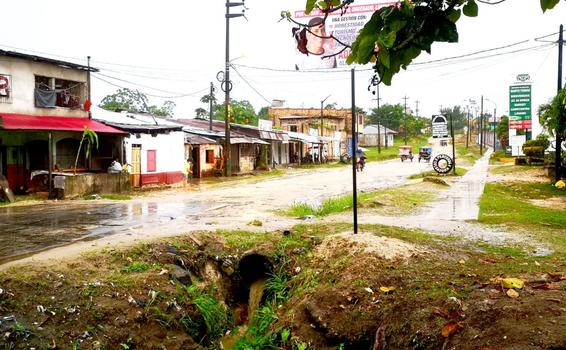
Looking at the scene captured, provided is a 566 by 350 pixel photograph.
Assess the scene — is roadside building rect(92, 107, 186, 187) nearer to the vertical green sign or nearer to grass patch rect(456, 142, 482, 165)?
the vertical green sign

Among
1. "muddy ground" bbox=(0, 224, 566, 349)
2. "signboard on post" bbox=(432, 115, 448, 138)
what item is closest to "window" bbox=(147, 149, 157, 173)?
"signboard on post" bbox=(432, 115, 448, 138)

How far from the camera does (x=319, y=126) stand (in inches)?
2280

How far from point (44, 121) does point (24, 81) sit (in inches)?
69.0

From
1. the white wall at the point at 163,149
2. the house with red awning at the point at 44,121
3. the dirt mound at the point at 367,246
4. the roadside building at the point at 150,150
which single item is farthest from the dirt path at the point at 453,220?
the white wall at the point at 163,149

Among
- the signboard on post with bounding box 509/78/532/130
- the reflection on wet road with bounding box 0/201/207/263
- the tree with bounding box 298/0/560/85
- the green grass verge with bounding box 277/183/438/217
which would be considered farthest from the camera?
the signboard on post with bounding box 509/78/532/130

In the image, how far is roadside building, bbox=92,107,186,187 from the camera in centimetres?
2266

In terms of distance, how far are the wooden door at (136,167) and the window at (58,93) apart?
3.11 m

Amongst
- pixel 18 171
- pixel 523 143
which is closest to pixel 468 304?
pixel 18 171

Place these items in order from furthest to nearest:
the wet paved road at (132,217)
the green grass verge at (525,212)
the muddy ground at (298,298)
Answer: the green grass verge at (525,212) → the wet paved road at (132,217) → the muddy ground at (298,298)

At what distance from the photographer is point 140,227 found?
1120cm

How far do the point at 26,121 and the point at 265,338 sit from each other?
15.7 meters

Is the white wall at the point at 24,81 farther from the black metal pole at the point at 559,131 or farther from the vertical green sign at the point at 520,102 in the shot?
the vertical green sign at the point at 520,102

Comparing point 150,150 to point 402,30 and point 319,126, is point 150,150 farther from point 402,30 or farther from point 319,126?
point 319,126

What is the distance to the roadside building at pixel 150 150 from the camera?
22.7 meters
